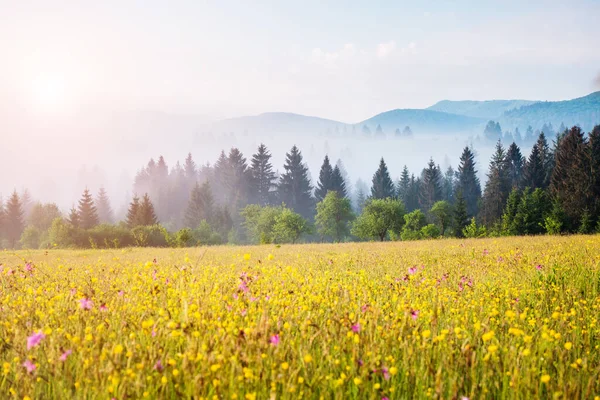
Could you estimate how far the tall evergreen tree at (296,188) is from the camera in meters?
98.1

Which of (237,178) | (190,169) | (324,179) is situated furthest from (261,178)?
(190,169)

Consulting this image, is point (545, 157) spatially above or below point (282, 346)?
above

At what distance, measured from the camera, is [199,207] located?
285 ft

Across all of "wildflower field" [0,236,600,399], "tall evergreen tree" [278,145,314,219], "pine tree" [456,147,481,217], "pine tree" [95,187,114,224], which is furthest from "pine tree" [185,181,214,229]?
"wildflower field" [0,236,600,399]

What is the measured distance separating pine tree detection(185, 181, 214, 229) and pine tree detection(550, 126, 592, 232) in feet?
192

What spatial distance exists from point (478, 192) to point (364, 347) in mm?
98734

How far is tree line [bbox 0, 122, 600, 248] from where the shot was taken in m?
47.5

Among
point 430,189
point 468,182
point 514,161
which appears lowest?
point 430,189

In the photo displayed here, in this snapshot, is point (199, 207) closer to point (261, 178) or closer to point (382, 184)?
point (261, 178)

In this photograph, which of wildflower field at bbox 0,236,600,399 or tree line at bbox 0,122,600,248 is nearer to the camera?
wildflower field at bbox 0,236,600,399

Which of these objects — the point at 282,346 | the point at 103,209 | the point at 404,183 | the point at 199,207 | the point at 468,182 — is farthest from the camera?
the point at 103,209

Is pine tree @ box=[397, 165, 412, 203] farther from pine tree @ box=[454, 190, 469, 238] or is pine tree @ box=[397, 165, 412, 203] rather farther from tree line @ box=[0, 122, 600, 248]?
pine tree @ box=[454, 190, 469, 238]

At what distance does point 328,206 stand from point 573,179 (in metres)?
33.5

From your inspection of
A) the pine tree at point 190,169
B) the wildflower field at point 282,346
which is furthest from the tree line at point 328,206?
the wildflower field at point 282,346
